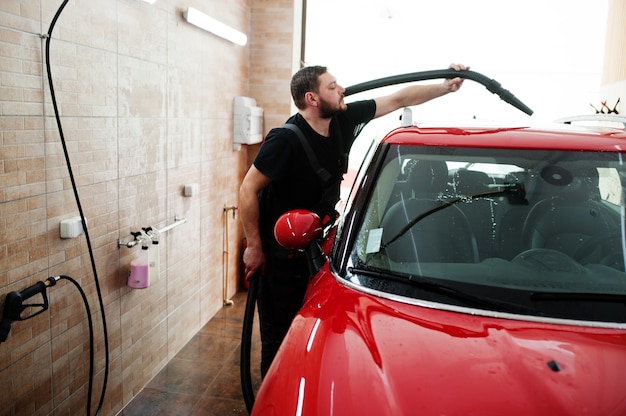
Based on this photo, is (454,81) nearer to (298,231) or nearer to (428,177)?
(428,177)

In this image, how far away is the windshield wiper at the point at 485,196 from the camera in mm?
2146

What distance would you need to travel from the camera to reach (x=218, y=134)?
16.9ft

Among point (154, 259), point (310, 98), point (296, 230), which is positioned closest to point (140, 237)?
point (154, 259)

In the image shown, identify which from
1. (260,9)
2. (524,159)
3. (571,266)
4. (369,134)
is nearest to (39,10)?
(524,159)

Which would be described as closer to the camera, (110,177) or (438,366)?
(438,366)

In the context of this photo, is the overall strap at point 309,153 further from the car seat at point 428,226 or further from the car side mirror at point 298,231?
the car seat at point 428,226

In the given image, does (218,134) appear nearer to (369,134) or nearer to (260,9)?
(260,9)

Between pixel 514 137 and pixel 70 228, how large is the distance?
6.76 feet

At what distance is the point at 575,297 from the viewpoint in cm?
182

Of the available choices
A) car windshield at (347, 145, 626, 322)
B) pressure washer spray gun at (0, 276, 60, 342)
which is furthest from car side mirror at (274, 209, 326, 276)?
pressure washer spray gun at (0, 276, 60, 342)

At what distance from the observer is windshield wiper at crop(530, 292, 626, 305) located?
5.96 feet

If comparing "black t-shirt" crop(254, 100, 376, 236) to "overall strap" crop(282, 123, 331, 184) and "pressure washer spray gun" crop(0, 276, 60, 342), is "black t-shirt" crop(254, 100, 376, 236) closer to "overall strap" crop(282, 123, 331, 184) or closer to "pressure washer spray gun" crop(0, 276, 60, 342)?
"overall strap" crop(282, 123, 331, 184)

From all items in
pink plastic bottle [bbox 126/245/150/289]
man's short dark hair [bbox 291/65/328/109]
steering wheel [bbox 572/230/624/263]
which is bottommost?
pink plastic bottle [bbox 126/245/150/289]

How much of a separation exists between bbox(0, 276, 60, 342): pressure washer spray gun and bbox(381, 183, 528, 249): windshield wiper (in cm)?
156
